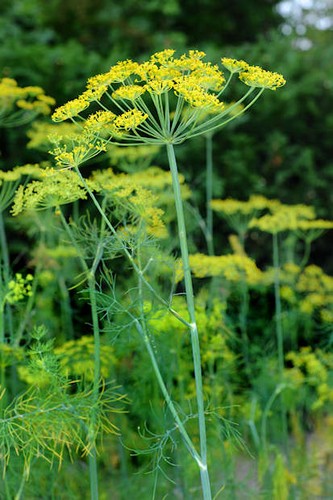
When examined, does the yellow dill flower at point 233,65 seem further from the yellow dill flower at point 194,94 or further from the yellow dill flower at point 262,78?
the yellow dill flower at point 194,94

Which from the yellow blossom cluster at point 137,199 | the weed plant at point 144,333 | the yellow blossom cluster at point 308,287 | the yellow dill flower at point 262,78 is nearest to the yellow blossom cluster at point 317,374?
the weed plant at point 144,333

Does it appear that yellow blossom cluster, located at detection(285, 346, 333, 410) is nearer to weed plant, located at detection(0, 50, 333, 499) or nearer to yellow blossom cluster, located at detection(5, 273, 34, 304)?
weed plant, located at detection(0, 50, 333, 499)

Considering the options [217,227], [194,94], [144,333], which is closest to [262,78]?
[194,94]

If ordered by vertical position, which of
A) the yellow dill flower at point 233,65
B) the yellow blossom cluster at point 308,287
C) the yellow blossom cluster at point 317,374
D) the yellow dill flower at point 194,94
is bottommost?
the yellow blossom cluster at point 317,374

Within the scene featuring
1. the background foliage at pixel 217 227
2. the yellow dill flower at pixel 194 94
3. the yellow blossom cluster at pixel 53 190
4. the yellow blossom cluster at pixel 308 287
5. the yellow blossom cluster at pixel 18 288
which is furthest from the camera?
the yellow blossom cluster at pixel 308 287

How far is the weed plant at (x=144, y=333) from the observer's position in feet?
7.86

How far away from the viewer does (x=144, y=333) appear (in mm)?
2545

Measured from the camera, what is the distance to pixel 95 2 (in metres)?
8.03

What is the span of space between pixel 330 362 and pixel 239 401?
0.53 meters

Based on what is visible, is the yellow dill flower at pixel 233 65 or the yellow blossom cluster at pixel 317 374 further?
the yellow blossom cluster at pixel 317 374

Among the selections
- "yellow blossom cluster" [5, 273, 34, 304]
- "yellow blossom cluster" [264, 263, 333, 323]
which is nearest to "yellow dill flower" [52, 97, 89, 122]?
"yellow blossom cluster" [5, 273, 34, 304]

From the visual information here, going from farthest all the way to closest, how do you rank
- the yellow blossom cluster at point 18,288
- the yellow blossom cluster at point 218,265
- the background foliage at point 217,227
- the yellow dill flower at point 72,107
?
the background foliage at point 217,227
the yellow blossom cluster at point 218,265
the yellow blossom cluster at point 18,288
the yellow dill flower at point 72,107

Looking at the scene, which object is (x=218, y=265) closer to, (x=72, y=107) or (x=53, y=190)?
Answer: (x=53, y=190)

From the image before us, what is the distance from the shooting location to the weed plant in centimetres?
240
